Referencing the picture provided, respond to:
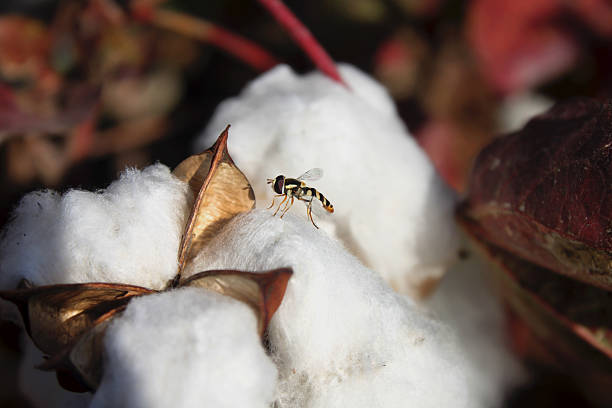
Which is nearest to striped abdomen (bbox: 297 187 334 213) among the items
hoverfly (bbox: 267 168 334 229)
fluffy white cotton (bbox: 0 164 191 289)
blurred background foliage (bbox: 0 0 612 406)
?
hoverfly (bbox: 267 168 334 229)

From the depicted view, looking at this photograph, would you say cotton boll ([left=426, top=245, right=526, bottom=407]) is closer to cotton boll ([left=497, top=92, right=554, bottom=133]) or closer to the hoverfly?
the hoverfly

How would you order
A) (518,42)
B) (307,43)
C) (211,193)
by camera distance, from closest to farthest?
(211,193)
(307,43)
(518,42)

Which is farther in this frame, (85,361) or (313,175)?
(313,175)

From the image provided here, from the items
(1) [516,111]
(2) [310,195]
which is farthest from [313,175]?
(1) [516,111]

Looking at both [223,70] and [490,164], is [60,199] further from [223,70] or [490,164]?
[223,70]

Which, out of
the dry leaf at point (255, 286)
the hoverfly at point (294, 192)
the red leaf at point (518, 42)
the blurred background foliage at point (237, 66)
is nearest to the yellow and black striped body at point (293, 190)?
the hoverfly at point (294, 192)

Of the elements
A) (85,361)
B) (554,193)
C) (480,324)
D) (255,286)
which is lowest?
(480,324)

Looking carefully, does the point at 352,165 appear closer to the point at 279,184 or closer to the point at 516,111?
the point at 279,184
